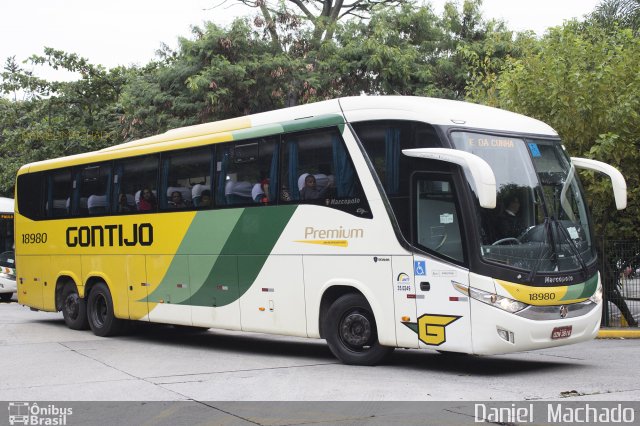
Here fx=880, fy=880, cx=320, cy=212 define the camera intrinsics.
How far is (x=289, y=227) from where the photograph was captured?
12.7m

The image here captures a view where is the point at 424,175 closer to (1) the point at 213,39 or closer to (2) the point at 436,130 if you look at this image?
(2) the point at 436,130

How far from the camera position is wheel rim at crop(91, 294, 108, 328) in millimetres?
17062

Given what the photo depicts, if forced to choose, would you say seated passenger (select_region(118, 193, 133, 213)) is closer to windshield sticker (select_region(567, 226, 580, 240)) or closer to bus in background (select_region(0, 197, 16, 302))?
windshield sticker (select_region(567, 226, 580, 240))

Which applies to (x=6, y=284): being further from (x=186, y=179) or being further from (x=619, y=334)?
(x=619, y=334)

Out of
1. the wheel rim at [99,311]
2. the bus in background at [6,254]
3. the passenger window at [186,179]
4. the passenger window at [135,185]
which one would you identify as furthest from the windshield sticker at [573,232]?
the bus in background at [6,254]

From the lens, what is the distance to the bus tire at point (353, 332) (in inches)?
458

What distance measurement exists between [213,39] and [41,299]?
33.5ft

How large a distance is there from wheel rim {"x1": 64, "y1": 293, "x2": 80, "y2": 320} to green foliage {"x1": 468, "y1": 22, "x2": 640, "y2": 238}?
9617 mm

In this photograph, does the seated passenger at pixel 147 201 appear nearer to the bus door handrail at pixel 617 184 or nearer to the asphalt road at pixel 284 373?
the asphalt road at pixel 284 373

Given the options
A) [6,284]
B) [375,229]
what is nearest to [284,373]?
[375,229]

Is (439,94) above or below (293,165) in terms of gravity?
above

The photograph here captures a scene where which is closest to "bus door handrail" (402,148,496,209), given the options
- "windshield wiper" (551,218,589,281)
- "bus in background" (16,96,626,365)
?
"bus in background" (16,96,626,365)
